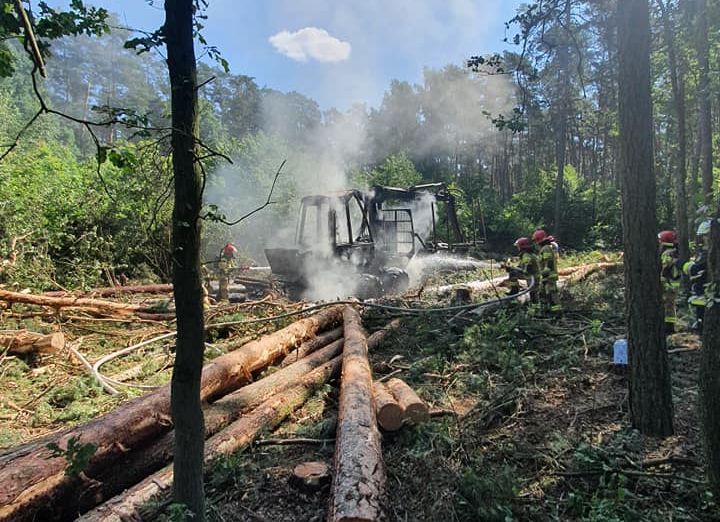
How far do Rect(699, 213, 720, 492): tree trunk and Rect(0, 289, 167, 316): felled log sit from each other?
298 inches

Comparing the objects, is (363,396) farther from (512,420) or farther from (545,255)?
(545,255)

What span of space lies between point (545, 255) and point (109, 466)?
6976 mm

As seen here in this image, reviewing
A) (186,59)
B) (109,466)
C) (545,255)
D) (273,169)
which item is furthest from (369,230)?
(273,169)

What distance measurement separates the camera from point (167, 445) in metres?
3.40

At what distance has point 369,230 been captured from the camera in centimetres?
1098

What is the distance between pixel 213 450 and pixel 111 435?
2.36 feet

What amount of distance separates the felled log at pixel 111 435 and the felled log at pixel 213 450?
0.30 m

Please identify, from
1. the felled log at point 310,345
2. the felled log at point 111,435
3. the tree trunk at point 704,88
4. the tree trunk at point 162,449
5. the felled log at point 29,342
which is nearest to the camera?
the felled log at point 111,435

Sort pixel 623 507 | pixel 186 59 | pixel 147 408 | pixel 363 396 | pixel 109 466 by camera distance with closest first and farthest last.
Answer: pixel 186 59
pixel 623 507
pixel 109 466
pixel 147 408
pixel 363 396

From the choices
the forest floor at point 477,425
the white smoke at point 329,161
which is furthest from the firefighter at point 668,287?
the white smoke at point 329,161

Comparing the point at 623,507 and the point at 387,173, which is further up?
the point at 387,173

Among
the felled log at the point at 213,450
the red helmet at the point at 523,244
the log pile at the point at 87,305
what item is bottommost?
the felled log at the point at 213,450

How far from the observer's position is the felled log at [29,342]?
560 centimetres

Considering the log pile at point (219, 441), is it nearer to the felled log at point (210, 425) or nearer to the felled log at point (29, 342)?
the felled log at point (210, 425)
